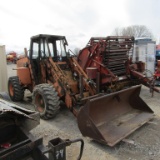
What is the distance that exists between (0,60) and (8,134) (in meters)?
6.16

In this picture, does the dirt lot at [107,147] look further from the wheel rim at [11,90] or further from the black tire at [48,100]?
the wheel rim at [11,90]

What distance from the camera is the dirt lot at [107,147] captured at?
3.41m

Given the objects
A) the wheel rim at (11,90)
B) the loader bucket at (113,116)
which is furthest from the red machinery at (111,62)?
the wheel rim at (11,90)

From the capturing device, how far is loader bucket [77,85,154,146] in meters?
3.73

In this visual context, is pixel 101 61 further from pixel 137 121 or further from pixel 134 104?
pixel 137 121

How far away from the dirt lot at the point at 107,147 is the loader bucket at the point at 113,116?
16cm

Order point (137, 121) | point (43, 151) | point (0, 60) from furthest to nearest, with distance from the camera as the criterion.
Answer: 1. point (0, 60)
2. point (137, 121)
3. point (43, 151)

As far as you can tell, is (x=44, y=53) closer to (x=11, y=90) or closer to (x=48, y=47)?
(x=48, y=47)

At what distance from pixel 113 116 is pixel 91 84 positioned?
47.5 inches

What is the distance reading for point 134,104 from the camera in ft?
16.7

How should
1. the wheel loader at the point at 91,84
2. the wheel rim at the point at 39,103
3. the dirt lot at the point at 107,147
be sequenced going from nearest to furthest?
the dirt lot at the point at 107,147 < the wheel loader at the point at 91,84 < the wheel rim at the point at 39,103

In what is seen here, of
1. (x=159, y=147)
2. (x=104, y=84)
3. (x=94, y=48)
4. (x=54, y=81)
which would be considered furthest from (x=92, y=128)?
(x=94, y=48)

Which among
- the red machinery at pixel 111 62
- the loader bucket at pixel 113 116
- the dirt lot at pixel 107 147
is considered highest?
the red machinery at pixel 111 62

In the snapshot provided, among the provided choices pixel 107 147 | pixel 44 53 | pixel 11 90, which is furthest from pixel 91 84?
pixel 11 90
